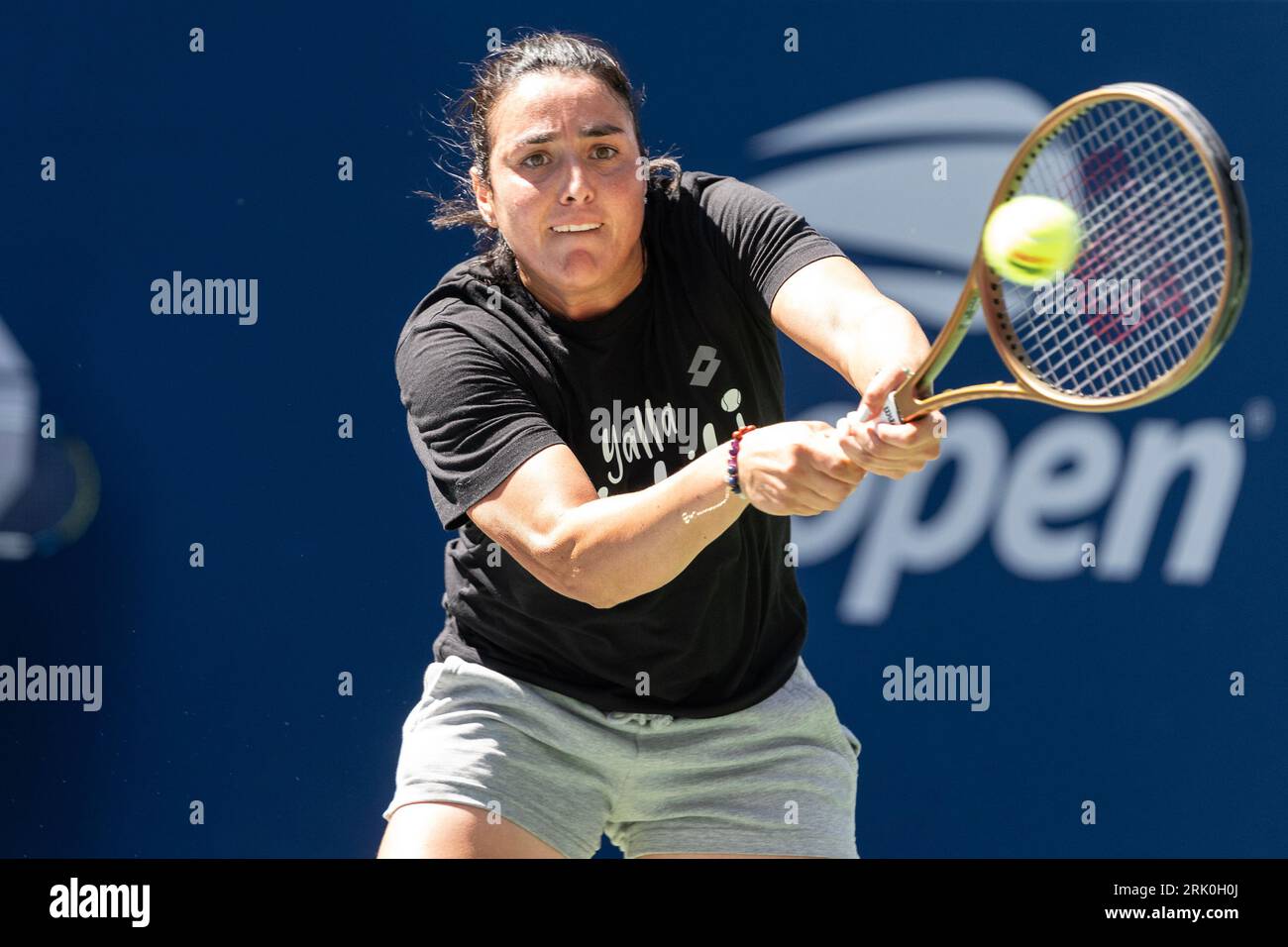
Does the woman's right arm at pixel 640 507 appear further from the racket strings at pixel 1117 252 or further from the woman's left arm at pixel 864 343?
the racket strings at pixel 1117 252

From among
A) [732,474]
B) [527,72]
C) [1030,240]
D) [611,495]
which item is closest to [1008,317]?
[1030,240]

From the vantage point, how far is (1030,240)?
220cm

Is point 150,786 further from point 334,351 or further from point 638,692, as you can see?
point 638,692

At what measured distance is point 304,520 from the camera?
147 inches

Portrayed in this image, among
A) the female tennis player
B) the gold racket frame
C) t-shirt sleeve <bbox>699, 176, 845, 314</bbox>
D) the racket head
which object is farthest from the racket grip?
t-shirt sleeve <bbox>699, 176, 845, 314</bbox>

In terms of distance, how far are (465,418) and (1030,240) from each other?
2.88ft

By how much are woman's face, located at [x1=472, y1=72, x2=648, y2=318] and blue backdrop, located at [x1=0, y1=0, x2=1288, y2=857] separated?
1.02 meters

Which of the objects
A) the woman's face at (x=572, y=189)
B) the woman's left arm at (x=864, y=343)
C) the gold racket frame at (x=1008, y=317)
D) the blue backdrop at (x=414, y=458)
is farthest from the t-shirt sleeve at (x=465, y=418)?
the blue backdrop at (x=414, y=458)

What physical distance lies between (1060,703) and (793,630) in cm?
120

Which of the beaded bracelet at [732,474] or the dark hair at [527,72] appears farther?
the dark hair at [527,72]

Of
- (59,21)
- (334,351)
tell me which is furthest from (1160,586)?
(59,21)

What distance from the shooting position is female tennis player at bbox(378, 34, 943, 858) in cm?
261

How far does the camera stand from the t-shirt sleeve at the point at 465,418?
97.4 inches

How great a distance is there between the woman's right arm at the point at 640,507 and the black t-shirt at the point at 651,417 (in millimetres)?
208
